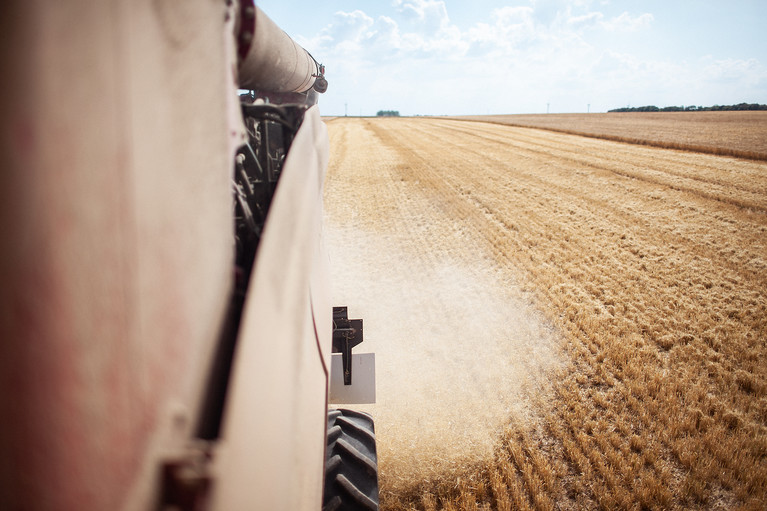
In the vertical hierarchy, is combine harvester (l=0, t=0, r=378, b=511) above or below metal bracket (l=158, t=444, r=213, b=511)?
above

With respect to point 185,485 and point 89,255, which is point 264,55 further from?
point 185,485

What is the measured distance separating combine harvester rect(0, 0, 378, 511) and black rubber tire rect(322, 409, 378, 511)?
914 millimetres

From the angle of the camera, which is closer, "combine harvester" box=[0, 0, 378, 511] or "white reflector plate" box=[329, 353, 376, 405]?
"combine harvester" box=[0, 0, 378, 511]

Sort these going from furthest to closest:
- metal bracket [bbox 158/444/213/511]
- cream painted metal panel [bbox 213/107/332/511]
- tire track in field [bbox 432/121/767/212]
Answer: tire track in field [bbox 432/121/767/212] < cream painted metal panel [bbox 213/107/332/511] < metal bracket [bbox 158/444/213/511]

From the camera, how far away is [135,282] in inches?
29.6

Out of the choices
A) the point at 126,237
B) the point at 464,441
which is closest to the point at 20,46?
the point at 126,237

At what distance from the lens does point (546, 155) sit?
17.5 m

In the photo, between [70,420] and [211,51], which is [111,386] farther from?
[211,51]

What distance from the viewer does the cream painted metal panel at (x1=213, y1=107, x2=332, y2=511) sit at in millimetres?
893

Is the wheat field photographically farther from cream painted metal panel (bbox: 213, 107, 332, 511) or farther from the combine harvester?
the combine harvester

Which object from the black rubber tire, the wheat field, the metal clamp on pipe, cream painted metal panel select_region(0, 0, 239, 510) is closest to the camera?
cream painted metal panel select_region(0, 0, 239, 510)

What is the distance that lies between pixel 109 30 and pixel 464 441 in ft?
12.7

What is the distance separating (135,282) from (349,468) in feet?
6.07

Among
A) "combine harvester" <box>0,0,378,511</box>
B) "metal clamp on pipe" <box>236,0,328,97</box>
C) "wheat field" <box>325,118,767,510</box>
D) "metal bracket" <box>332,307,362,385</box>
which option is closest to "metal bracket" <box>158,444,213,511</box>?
"combine harvester" <box>0,0,378,511</box>
